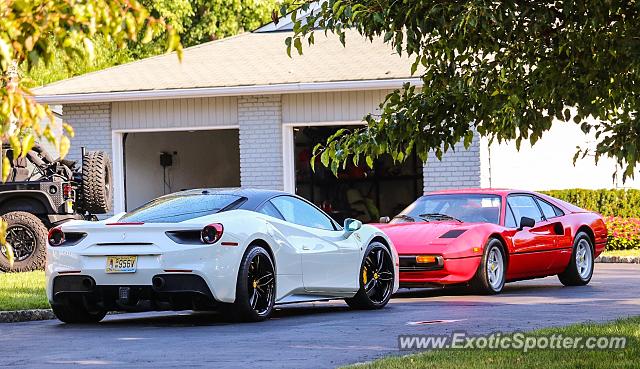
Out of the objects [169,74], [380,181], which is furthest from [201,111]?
[380,181]

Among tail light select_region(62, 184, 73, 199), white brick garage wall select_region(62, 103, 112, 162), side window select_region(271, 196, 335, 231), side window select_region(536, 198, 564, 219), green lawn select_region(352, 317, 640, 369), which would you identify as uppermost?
white brick garage wall select_region(62, 103, 112, 162)

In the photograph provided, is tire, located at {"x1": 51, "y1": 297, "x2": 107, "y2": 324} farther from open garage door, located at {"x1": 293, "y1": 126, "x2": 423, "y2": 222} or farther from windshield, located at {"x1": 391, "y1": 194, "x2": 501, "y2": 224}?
open garage door, located at {"x1": 293, "y1": 126, "x2": 423, "y2": 222}

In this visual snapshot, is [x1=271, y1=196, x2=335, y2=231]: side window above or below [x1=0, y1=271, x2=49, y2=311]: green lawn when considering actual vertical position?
above

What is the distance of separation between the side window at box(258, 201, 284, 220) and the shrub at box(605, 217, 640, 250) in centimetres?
1267

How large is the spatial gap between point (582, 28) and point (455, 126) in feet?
3.59

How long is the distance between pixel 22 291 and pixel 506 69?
8.77 m

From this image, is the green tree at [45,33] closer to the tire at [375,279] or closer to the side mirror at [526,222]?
the tire at [375,279]

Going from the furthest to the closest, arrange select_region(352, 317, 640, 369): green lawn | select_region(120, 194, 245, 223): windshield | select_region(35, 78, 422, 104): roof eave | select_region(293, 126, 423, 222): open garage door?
1. select_region(293, 126, 423, 222): open garage door
2. select_region(35, 78, 422, 104): roof eave
3. select_region(120, 194, 245, 223): windshield
4. select_region(352, 317, 640, 369): green lawn

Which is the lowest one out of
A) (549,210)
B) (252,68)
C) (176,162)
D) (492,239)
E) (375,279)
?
(375,279)

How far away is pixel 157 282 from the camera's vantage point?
11492 millimetres

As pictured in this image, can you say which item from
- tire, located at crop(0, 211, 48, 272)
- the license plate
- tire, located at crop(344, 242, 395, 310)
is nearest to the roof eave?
tire, located at crop(0, 211, 48, 272)

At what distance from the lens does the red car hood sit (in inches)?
600

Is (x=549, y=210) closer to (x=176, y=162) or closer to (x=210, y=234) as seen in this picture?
(x=210, y=234)

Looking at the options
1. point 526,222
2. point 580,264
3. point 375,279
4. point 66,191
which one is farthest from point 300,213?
point 66,191
